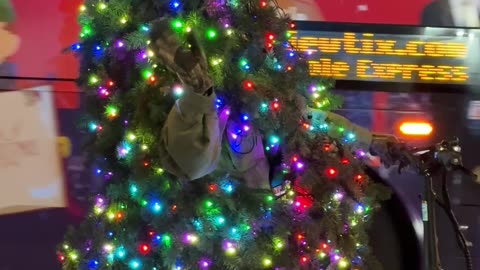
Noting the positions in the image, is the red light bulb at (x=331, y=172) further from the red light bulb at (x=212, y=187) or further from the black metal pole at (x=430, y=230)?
the red light bulb at (x=212, y=187)

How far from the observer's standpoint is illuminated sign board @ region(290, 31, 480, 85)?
3502 millimetres

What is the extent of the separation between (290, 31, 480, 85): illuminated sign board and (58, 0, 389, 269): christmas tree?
92cm

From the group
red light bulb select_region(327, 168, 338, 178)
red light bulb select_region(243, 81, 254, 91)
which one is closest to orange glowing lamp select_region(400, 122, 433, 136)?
red light bulb select_region(327, 168, 338, 178)

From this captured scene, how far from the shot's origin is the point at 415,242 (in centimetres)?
378

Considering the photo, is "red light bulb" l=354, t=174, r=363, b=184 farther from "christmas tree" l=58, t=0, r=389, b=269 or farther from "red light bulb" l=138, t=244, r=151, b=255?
"red light bulb" l=138, t=244, r=151, b=255

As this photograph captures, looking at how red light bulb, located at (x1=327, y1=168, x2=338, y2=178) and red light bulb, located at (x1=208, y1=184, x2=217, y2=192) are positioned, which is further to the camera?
red light bulb, located at (x1=327, y1=168, x2=338, y2=178)

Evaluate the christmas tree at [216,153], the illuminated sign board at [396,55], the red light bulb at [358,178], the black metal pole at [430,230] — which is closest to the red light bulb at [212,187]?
the christmas tree at [216,153]

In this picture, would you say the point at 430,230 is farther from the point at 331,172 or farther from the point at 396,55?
the point at 396,55

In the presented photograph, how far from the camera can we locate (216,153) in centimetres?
202

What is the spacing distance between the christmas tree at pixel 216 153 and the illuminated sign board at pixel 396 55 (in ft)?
3.03

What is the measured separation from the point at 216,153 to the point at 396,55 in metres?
1.87

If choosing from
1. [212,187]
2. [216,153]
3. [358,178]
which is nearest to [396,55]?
[358,178]

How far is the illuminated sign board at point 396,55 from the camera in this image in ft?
11.5

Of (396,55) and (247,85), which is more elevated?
(396,55)
